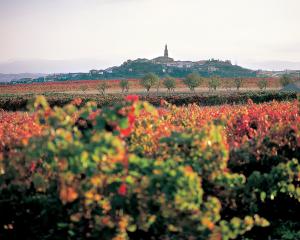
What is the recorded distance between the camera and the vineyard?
4207 millimetres

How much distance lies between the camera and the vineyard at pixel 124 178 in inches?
166

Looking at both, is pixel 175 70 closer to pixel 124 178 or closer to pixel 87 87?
pixel 87 87

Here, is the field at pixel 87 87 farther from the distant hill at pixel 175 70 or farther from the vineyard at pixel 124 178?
the vineyard at pixel 124 178

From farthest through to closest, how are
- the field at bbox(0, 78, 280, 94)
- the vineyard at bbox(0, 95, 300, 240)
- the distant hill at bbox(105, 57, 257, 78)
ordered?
the distant hill at bbox(105, 57, 257, 78)
the field at bbox(0, 78, 280, 94)
the vineyard at bbox(0, 95, 300, 240)

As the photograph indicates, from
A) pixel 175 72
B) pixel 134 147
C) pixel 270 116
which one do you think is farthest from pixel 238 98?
pixel 175 72

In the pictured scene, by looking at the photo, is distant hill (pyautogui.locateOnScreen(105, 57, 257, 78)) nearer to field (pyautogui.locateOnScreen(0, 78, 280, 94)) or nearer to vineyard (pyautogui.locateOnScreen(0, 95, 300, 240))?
field (pyautogui.locateOnScreen(0, 78, 280, 94))

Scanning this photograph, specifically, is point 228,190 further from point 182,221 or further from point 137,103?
point 137,103

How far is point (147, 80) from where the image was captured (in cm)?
7212

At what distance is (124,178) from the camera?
440 centimetres

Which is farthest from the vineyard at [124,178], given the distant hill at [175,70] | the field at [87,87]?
the distant hill at [175,70]

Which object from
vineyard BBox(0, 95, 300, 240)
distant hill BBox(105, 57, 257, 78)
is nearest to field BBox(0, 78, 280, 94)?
distant hill BBox(105, 57, 257, 78)

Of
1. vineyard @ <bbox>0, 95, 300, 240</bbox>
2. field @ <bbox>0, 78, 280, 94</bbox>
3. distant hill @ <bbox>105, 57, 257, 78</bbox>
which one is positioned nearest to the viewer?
vineyard @ <bbox>0, 95, 300, 240</bbox>

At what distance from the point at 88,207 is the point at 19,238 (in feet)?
5.35

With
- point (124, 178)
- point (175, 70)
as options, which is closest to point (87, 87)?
point (124, 178)
